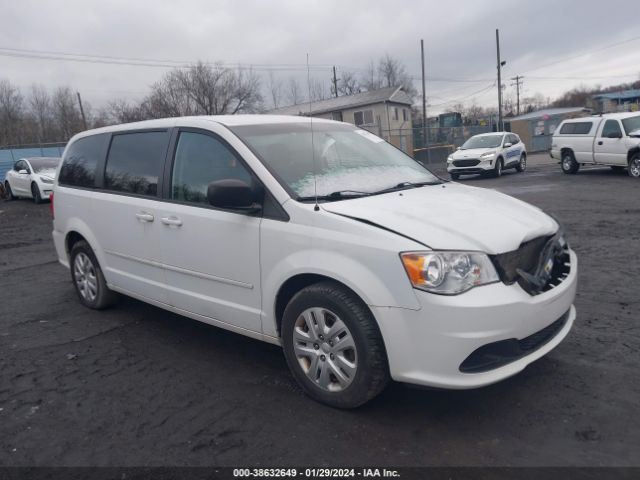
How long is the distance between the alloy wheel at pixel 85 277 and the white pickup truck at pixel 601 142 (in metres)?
15.2

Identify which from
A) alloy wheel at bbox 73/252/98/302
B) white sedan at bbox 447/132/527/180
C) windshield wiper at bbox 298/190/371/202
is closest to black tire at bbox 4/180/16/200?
white sedan at bbox 447/132/527/180

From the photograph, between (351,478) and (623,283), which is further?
(623,283)

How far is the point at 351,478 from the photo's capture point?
2615 millimetres

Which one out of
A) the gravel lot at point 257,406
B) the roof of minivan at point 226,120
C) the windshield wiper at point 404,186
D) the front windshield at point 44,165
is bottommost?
the gravel lot at point 257,406

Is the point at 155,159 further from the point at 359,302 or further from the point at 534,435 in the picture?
the point at 534,435

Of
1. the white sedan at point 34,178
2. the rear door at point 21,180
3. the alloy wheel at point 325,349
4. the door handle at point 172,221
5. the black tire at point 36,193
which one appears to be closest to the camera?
the alloy wheel at point 325,349

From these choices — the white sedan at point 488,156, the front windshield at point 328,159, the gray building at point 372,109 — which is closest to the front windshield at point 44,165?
the white sedan at point 488,156

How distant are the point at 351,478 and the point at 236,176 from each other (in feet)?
6.86

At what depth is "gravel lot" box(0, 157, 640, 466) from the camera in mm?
2822

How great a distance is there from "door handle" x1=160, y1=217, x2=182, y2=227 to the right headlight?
6.20 feet

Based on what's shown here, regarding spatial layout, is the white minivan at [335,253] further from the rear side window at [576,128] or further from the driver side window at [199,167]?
the rear side window at [576,128]

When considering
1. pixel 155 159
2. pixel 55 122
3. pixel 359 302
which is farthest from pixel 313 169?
pixel 55 122

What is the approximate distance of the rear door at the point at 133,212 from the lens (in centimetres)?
432

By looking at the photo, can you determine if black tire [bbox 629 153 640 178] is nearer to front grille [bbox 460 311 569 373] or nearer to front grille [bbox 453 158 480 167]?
front grille [bbox 453 158 480 167]
